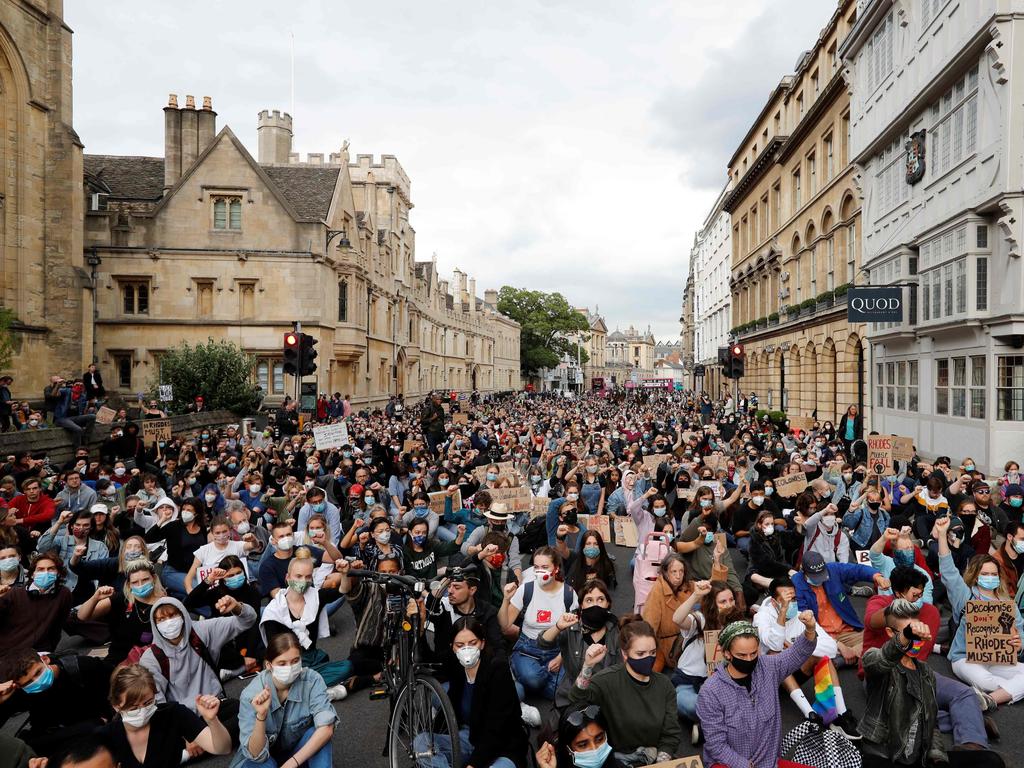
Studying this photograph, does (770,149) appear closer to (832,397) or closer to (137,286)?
(832,397)

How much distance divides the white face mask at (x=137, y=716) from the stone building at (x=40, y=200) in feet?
84.8

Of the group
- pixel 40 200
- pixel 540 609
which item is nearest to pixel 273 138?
pixel 40 200

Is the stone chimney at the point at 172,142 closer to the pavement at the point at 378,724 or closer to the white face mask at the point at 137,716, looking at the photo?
the pavement at the point at 378,724

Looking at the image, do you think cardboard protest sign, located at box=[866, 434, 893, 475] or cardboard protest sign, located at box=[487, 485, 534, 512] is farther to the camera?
cardboard protest sign, located at box=[866, 434, 893, 475]

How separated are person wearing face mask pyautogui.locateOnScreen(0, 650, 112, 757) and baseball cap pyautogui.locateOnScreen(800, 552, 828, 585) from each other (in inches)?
233

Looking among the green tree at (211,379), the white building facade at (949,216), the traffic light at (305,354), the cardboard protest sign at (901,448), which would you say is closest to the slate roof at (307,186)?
the green tree at (211,379)

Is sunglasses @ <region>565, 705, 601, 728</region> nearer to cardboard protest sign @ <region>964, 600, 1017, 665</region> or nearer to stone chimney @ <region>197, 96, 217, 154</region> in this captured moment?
cardboard protest sign @ <region>964, 600, 1017, 665</region>

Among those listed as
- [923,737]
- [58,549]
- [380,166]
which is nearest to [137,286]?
[380,166]

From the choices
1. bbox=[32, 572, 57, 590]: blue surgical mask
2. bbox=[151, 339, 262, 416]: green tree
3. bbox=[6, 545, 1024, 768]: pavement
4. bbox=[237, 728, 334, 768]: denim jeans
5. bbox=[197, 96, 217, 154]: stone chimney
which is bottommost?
bbox=[6, 545, 1024, 768]: pavement

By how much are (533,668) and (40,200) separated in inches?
1135

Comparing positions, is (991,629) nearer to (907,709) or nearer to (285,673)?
(907,709)

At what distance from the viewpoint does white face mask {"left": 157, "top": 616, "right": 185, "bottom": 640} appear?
5410 millimetres

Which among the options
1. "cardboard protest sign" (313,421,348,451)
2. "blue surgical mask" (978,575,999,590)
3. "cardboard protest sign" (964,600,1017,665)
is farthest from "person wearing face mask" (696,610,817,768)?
"cardboard protest sign" (313,421,348,451)

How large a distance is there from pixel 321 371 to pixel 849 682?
1237 inches
